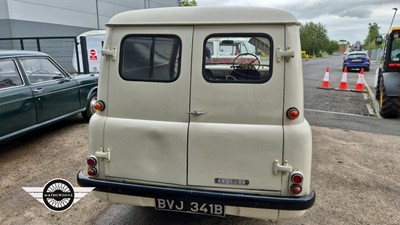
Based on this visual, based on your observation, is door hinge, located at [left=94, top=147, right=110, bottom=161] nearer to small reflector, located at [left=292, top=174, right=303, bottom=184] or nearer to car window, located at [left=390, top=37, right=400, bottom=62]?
small reflector, located at [left=292, top=174, right=303, bottom=184]

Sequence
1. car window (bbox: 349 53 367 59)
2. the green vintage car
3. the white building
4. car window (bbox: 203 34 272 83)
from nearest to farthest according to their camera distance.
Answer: car window (bbox: 203 34 272 83), the green vintage car, the white building, car window (bbox: 349 53 367 59)

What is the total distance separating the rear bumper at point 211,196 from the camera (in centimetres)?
241

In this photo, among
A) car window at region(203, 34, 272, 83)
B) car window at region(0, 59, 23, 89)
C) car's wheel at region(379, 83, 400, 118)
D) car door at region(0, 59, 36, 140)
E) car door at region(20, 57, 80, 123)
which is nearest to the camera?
car window at region(203, 34, 272, 83)

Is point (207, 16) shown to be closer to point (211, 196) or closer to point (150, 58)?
point (150, 58)

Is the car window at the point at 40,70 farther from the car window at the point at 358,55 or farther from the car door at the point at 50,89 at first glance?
the car window at the point at 358,55

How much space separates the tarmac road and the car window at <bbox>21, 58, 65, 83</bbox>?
3.80ft

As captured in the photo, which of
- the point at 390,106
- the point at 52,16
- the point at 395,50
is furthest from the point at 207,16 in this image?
the point at 52,16

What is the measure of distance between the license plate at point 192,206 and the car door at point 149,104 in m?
0.17

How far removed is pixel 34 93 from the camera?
5008 mm

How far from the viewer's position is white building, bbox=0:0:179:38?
1451cm

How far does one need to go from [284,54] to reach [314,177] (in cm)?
239

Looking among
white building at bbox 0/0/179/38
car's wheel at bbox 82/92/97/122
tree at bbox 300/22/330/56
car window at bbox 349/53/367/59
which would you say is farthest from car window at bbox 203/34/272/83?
tree at bbox 300/22/330/56

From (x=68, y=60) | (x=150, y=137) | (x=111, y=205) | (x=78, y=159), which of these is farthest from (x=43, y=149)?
(x=68, y=60)

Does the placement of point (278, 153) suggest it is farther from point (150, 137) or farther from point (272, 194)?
point (150, 137)
